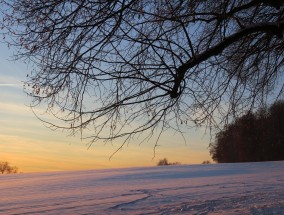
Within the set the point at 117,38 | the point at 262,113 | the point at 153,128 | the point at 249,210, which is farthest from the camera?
the point at 262,113

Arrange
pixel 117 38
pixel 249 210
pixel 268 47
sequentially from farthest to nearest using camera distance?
1. pixel 268 47
2. pixel 117 38
3. pixel 249 210

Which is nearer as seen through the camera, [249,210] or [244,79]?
[249,210]

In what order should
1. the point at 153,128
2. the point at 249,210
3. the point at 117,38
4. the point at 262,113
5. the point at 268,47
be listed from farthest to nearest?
1. the point at 262,113
2. the point at 268,47
3. the point at 153,128
4. the point at 117,38
5. the point at 249,210

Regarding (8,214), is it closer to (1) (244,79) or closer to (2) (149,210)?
(2) (149,210)

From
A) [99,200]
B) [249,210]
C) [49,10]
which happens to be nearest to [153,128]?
[99,200]

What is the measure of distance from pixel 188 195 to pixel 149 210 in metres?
1.49

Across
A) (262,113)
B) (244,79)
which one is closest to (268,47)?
(244,79)

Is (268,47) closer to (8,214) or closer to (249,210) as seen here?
(249,210)

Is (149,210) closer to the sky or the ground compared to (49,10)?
closer to the ground

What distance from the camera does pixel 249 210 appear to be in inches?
190

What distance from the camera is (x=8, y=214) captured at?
490 centimetres

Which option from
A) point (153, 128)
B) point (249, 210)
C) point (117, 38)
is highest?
point (117, 38)

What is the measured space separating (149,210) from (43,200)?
6.11 feet

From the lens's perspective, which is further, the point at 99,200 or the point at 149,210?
the point at 99,200
